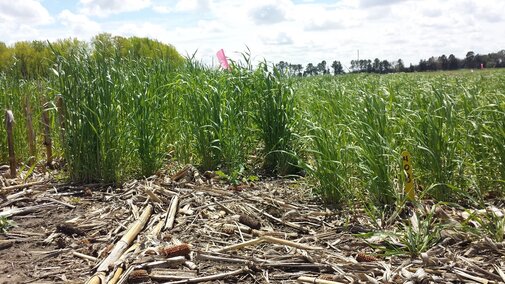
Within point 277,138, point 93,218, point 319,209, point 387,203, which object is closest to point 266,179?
point 277,138

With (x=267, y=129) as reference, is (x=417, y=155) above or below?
below

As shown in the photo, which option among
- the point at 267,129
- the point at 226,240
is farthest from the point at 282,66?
the point at 226,240

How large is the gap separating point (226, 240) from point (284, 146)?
5.76ft

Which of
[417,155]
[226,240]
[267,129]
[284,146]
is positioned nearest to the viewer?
[226,240]

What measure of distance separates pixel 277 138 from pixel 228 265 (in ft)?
7.09

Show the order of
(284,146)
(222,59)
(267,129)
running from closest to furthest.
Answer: (284,146) → (267,129) → (222,59)

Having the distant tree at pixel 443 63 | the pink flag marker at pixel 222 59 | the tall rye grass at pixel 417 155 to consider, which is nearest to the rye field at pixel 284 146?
the tall rye grass at pixel 417 155

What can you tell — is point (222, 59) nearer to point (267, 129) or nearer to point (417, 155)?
point (267, 129)

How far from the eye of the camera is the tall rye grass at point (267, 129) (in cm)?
316

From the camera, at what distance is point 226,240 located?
2.69m

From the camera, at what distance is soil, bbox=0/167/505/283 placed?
7.31 ft

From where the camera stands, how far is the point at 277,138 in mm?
4391

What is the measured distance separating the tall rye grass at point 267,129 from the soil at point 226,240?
0.85 feet

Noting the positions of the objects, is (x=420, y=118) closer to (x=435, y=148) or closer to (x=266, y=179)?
(x=435, y=148)
